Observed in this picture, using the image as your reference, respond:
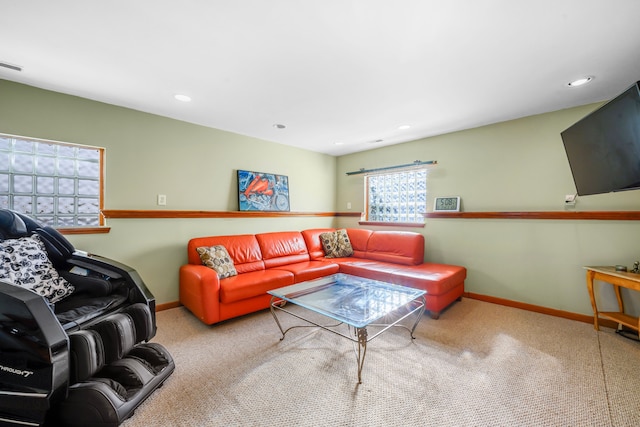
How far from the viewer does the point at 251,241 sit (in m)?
3.40

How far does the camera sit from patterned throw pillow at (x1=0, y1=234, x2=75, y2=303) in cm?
169

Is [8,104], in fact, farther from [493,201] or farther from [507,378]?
[493,201]

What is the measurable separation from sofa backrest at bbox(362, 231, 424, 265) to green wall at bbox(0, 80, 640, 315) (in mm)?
349

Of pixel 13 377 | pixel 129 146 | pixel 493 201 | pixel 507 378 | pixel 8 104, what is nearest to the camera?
pixel 13 377

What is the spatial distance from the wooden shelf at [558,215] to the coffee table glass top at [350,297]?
156 centimetres

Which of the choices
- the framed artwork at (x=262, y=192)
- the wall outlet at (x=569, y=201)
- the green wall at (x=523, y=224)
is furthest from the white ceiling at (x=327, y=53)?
the framed artwork at (x=262, y=192)

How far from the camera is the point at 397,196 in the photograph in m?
4.18

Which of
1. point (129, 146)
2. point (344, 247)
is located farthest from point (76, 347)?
point (344, 247)

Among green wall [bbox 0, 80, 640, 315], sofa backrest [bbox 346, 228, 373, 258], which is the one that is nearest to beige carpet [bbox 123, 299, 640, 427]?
green wall [bbox 0, 80, 640, 315]

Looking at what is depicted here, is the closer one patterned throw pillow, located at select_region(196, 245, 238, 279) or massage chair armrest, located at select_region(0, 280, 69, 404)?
massage chair armrest, located at select_region(0, 280, 69, 404)

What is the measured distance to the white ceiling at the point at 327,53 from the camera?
1.41 metres

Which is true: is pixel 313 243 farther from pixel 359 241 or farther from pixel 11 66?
pixel 11 66

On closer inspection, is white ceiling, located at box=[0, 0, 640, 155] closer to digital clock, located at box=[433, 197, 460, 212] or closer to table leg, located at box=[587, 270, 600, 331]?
digital clock, located at box=[433, 197, 460, 212]

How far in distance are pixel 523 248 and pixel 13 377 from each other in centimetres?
418
